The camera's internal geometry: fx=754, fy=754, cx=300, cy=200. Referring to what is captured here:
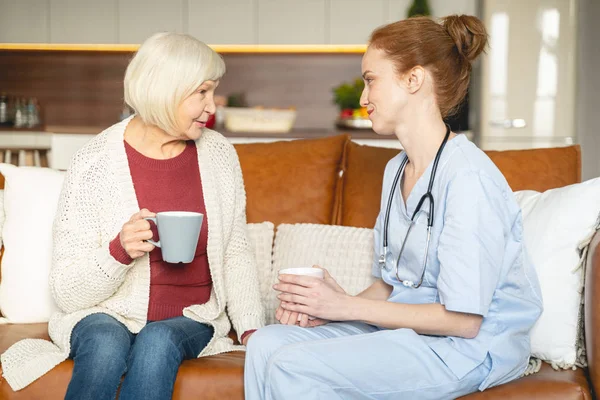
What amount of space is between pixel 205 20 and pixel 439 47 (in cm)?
413

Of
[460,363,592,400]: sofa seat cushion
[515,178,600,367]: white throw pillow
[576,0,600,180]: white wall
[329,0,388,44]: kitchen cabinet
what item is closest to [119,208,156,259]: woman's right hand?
[460,363,592,400]: sofa seat cushion

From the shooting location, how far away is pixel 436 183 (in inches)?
64.9

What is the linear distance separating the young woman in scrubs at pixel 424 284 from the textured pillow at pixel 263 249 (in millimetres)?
576

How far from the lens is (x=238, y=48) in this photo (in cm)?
576

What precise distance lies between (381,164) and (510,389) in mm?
974

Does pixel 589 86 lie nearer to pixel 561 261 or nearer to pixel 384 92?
pixel 561 261

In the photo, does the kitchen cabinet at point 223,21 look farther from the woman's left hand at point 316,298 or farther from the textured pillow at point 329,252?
the woman's left hand at point 316,298

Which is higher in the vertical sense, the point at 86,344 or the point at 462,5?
the point at 462,5

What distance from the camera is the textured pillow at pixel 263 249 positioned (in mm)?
2324

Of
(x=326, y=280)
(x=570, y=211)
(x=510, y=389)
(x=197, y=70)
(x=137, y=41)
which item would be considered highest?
(x=137, y=41)

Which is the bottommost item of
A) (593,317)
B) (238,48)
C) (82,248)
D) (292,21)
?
(593,317)

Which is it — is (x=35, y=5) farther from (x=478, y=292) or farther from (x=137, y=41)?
(x=478, y=292)

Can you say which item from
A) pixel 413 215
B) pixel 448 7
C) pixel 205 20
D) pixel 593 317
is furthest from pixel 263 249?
pixel 205 20

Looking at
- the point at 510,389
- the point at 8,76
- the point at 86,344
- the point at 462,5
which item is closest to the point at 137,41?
the point at 8,76
